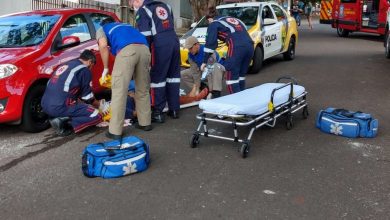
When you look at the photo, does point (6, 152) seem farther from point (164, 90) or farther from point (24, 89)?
point (164, 90)

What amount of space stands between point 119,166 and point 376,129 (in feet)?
11.3

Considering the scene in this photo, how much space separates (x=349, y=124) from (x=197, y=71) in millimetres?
3108

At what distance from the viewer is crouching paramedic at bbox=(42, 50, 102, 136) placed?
19.9ft

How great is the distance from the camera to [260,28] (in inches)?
433

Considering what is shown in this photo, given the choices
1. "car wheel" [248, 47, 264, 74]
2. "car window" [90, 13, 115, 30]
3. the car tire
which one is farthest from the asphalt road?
the car tire

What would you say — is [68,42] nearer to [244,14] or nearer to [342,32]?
[244,14]

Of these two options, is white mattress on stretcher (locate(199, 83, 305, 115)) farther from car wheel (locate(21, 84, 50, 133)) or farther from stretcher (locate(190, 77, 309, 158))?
car wheel (locate(21, 84, 50, 133))

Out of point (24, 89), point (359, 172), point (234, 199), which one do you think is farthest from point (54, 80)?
point (359, 172)

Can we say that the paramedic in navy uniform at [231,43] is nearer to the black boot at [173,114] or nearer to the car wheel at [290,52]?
the black boot at [173,114]

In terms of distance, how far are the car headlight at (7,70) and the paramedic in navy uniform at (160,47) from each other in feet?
5.90

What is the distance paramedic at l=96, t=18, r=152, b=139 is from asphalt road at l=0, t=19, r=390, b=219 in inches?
14.5

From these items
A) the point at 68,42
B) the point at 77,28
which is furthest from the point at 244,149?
the point at 77,28

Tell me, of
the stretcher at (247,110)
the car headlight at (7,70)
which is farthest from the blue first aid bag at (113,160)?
the car headlight at (7,70)

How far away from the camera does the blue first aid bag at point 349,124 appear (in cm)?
586
